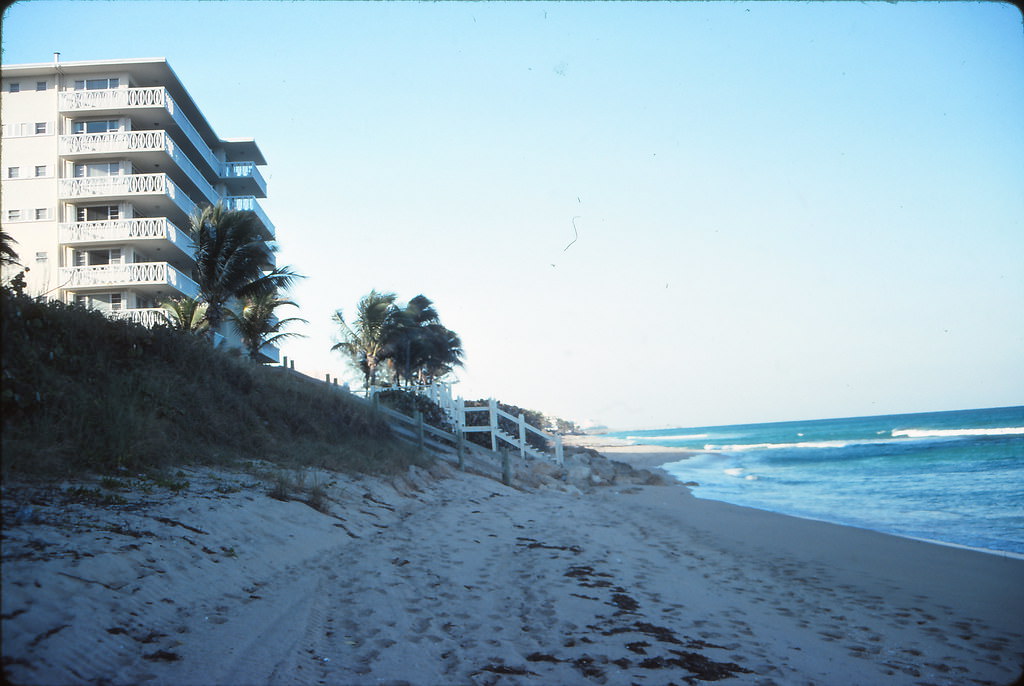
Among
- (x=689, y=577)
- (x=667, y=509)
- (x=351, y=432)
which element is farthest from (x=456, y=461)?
(x=689, y=577)

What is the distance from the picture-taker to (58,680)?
276 centimetres

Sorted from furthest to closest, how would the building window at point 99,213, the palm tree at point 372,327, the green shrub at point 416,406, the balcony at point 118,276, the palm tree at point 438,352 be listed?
the palm tree at point 438,352 < the palm tree at point 372,327 < the building window at point 99,213 < the balcony at point 118,276 < the green shrub at point 416,406

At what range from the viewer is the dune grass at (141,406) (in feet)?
19.3

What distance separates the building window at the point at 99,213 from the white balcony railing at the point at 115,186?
27.2 inches

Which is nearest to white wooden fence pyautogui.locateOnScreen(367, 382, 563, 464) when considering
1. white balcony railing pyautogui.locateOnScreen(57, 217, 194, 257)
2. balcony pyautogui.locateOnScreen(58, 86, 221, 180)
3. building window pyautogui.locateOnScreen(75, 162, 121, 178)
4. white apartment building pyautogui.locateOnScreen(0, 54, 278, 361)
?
white apartment building pyautogui.locateOnScreen(0, 54, 278, 361)

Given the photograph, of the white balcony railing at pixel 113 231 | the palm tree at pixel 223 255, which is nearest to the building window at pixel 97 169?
the white balcony railing at pixel 113 231

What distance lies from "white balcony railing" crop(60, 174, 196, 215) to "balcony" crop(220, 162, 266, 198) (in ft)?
31.2

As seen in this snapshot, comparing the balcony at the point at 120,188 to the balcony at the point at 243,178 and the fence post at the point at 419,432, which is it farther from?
the fence post at the point at 419,432

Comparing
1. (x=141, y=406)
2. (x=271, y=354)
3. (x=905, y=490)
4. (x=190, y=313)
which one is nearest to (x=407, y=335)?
(x=271, y=354)

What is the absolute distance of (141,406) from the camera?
25.7ft

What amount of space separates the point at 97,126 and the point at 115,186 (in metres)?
3.62

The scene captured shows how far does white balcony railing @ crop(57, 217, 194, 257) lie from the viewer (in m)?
25.7

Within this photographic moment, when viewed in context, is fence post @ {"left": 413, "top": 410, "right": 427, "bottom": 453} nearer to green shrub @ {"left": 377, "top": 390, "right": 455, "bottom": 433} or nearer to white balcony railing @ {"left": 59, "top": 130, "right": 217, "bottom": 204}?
green shrub @ {"left": 377, "top": 390, "right": 455, "bottom": 433}

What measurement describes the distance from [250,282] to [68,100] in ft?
51.2
